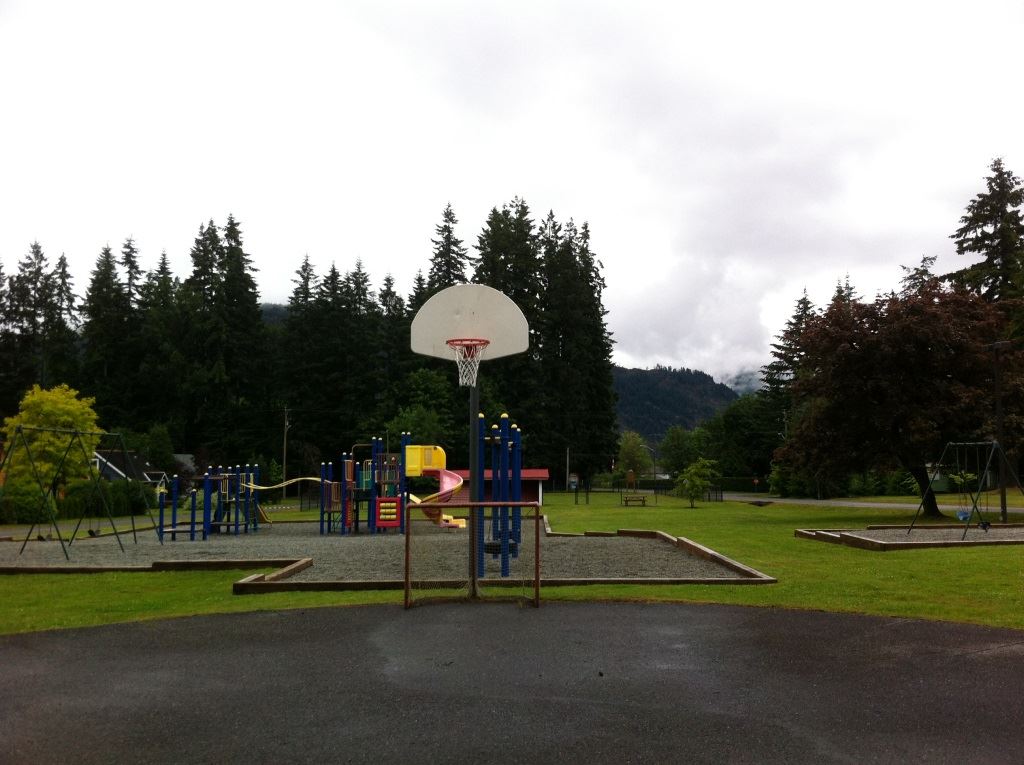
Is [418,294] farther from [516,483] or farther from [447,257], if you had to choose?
[516,483]

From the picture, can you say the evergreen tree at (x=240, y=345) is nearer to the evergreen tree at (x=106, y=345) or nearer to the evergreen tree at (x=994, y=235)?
the evergreen tree at (x=106, y=345)

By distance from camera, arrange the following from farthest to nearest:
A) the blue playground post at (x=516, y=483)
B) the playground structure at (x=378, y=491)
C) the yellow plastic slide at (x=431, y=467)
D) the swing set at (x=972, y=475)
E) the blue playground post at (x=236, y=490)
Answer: the yellow plastic slide at (x=431, y=467), the blue playground post at (x=236, y=490), the playground structure at (x=378, y=491), the swing set at (x=972, y=475), the blue playground post at (x=516, y=483)

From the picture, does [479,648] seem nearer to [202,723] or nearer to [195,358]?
[202,723]

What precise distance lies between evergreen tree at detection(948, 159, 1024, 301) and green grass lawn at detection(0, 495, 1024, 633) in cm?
4705

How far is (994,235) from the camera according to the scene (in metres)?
53.8

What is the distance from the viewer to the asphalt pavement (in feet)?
13.9

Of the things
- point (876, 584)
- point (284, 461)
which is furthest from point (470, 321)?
point (284, 461)

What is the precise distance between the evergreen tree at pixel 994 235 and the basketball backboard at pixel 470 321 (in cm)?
5176

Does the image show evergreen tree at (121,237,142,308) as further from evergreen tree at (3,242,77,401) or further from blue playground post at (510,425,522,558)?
blue playground post at (510,425,522,558)

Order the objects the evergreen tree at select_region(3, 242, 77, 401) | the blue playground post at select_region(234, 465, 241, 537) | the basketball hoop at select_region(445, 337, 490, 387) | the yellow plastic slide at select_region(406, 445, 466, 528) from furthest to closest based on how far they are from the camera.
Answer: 1. the evergreen tree at select_region(3, 242, 77, 401)
2. the yellow plastic slide at select_region(406, 445, 466, 528)
3. the blue playground post at select_region(234, 465, 241, 537)
4. the basketball hoop at select_region(445, 337, 490, 387)

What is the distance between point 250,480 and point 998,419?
20.9 meters

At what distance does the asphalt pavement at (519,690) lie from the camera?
4.24 meters

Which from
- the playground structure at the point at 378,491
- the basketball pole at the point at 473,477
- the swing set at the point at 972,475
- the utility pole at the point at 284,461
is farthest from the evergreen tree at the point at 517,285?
the basketball pole at the point at 473,477

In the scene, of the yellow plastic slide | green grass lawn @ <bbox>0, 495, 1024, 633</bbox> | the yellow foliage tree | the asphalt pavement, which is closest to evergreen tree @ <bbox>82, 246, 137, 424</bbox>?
the yellow foliage tree
